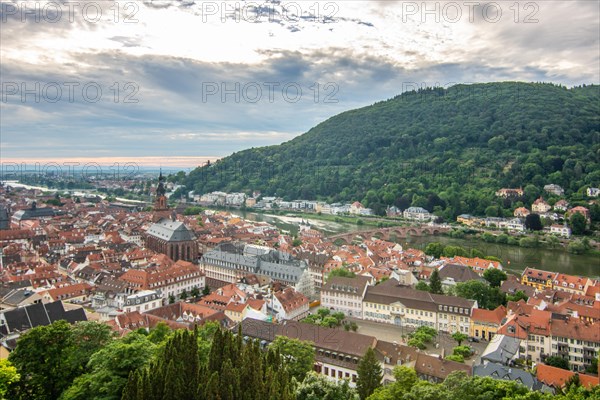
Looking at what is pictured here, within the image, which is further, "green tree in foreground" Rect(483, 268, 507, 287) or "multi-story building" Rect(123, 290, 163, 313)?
"green tree in foreground" Rect(483, 268, 507, 287)

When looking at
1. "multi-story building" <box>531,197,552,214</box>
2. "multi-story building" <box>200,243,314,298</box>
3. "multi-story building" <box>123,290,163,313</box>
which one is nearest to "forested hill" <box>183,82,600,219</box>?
"multi-story building" <box>531,197,552,214</box>

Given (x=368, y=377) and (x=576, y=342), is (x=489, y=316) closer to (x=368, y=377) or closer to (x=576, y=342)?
(x=576, y=342)

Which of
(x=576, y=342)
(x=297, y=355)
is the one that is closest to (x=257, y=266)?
(x=297, y=355)

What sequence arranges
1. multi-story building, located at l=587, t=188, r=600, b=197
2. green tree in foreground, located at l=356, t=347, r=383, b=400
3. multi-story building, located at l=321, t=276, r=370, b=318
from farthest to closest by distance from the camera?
multi-story building, located at l=587, t=188, r=600, b=197, multi-story building, located at l=321, t=276, r=370, b=318, green tree in foreground, located at l=356, t=347, r=383, b=400

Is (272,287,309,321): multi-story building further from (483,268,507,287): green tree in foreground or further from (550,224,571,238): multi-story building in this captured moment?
(550,224,571,238): multi-story building

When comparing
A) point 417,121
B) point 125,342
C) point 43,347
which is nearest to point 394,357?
point 125,342
